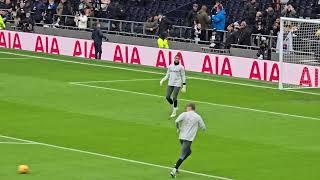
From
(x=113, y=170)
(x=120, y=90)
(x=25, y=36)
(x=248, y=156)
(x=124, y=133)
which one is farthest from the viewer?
A: (x=25, y=36)

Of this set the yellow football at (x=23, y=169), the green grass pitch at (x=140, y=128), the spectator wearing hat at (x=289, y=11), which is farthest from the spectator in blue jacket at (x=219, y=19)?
the yellow football at (x=23, y=169)

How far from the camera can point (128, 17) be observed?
6581 centimetres

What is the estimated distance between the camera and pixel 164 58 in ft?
182

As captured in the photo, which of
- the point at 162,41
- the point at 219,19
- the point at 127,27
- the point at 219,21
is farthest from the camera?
the point at 127,27

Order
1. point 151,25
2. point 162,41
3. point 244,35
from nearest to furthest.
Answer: point 244,35, point 162,41, point 151,25

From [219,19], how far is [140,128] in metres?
22.0

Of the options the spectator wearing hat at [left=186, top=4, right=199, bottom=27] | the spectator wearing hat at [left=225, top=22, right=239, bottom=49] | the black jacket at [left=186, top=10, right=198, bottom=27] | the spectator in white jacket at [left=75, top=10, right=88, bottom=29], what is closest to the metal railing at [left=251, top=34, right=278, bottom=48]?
the spectator wearing hat at [left=225, top=22, right=239, bottom=49]

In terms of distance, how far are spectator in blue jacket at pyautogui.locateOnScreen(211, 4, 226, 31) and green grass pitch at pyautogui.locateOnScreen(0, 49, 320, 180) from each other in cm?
457

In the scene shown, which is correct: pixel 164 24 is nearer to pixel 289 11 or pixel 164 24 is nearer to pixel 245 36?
pixel 245 36

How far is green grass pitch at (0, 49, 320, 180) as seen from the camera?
92.3 feet

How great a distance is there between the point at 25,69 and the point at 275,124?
67.9ft

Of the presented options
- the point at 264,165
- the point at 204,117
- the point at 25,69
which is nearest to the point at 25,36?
the point at 25,69

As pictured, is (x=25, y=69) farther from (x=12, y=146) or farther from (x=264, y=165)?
(x=264, y=165)

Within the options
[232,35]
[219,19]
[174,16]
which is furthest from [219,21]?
[174,16]
